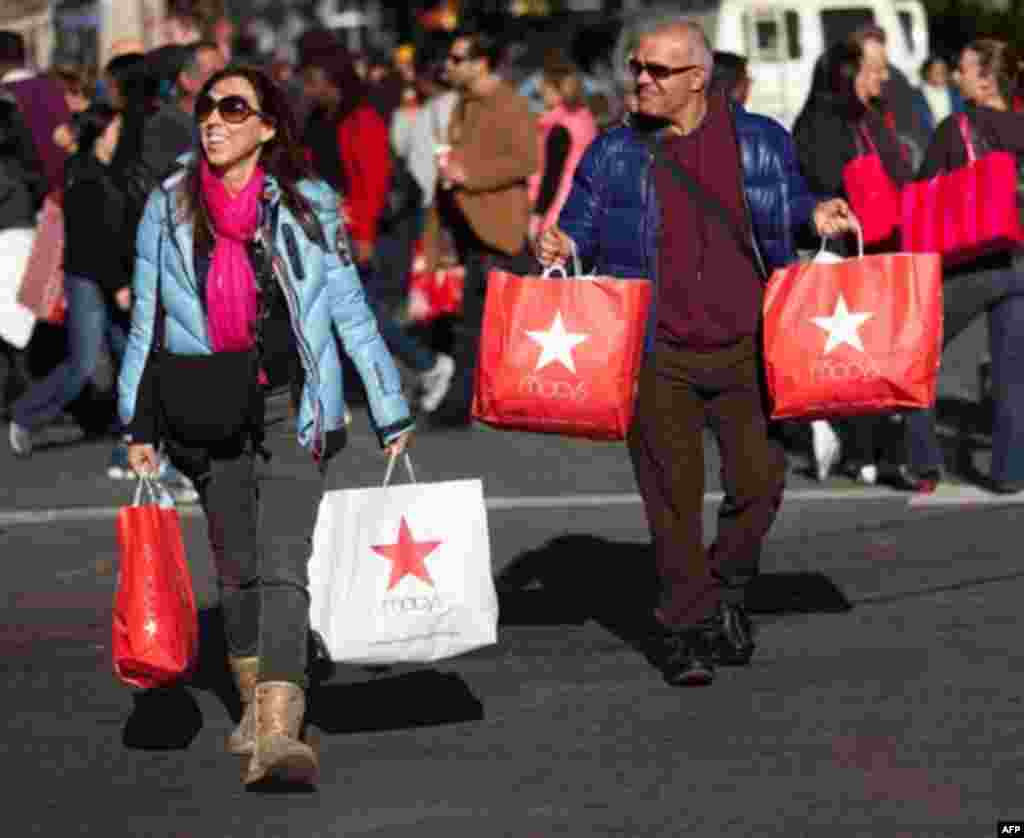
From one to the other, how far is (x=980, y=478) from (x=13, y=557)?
154 inches

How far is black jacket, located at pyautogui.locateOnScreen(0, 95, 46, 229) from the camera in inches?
577

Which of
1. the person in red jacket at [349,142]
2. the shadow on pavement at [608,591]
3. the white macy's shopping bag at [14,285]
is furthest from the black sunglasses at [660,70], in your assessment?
the white macy's shopping bag at [14,285]

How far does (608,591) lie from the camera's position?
10.1 m

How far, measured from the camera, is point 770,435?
8633 mm

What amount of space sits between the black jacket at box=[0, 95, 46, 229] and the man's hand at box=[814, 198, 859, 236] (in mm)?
7084

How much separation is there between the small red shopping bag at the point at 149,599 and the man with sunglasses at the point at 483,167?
6470mm

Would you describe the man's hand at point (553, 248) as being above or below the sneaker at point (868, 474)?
above

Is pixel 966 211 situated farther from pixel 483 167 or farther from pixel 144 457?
pixel 144 457

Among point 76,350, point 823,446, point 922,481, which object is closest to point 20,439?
point 76,350

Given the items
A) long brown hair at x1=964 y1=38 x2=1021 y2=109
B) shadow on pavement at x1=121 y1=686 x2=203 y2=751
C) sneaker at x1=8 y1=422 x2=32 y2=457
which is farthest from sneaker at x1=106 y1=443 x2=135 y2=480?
shadow on pavement at x1=121 y1=686 x2=203 y2=751

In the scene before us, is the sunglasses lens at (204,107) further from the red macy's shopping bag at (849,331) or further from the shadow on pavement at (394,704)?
the red macy's shopping bag at (849,331)

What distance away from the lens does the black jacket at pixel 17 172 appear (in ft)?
48.1

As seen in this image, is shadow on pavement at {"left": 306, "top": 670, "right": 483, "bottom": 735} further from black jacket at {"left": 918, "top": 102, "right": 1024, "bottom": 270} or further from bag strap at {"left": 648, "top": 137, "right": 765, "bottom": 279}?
black jacket at {"left": 918, "top": 102, "right": 1024, "bottom": 270}

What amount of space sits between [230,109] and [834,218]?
6.01 feet
